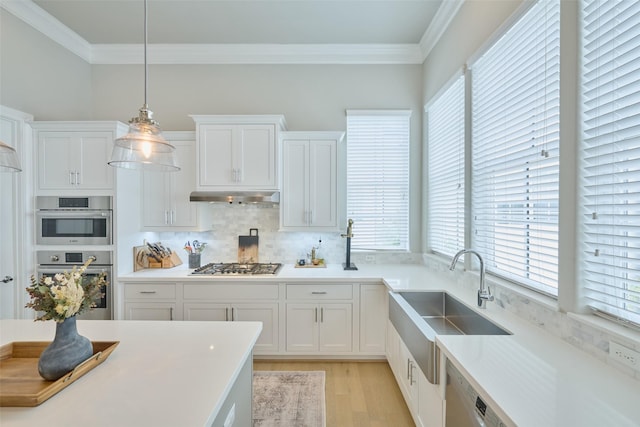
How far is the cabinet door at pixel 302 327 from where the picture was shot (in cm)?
285

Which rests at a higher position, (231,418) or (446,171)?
(446,171)

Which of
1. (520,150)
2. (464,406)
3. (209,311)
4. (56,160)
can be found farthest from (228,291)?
(520,150)

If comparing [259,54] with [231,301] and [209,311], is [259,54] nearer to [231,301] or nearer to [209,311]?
[231,301]

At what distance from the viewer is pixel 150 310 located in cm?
286

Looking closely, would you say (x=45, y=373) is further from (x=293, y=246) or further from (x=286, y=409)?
(x=293, y=246)

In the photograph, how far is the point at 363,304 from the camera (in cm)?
285

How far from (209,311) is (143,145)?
6.09 feet

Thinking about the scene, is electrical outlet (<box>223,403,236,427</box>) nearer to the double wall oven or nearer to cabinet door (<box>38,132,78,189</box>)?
the double wall oven

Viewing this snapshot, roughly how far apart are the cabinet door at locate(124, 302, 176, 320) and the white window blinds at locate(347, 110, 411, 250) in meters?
2.06

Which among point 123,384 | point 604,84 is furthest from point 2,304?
point 604,84

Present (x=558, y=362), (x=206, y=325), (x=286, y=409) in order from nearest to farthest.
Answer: (x=558, y=362)
(x=206, y=325)
(x=286, y=409)

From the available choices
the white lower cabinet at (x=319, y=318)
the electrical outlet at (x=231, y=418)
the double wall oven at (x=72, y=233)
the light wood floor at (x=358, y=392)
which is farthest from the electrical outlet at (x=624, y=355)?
the double wall oven at (x=72, y=233)

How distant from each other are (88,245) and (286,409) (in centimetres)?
236

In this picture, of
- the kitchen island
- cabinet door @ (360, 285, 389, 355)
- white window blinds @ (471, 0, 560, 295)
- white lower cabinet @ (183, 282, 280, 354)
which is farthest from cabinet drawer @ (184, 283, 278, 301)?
white window blinds @ (471, 0, 560, 295)
